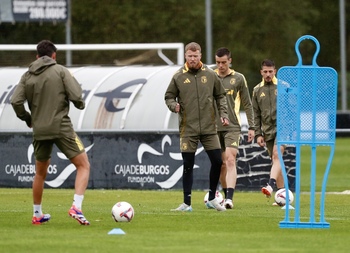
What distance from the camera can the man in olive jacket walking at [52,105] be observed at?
13.3 metres

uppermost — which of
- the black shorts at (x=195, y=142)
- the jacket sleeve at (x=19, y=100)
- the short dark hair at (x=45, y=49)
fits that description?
Result: the short dark hair at (x=45, y=49)

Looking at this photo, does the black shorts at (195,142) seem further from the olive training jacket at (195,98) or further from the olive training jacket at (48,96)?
the olive training jacket at (48,96)

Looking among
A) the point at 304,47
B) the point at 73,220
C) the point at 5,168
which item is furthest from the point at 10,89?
the point at 304,47

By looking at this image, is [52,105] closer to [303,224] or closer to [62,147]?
[62,147]

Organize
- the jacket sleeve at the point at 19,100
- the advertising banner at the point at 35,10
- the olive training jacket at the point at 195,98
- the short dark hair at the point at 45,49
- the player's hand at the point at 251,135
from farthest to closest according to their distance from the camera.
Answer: the advertising banner at the point at 35,10 → the player's hand at the point at 251,135 → the olive training jacket at the point at 195,98 → the short dark hair at the point at 45,49 → the jacket sleeve at the point at 19,100

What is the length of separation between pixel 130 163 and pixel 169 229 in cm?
929

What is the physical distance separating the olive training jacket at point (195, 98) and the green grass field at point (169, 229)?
1151mm

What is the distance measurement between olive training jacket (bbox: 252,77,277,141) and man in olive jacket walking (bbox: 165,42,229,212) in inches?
81.7

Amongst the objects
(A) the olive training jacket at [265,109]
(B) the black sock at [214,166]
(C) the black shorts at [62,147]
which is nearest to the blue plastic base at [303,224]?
(C) the black shorts at [62,147]

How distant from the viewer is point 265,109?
17766mm

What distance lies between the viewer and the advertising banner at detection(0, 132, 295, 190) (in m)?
21.8

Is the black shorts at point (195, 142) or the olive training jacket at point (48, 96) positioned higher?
the olive training jacket at point (48, 96)

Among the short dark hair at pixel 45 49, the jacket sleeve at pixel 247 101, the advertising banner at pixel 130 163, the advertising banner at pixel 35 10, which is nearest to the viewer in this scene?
the short dark hair at pixel 45 49

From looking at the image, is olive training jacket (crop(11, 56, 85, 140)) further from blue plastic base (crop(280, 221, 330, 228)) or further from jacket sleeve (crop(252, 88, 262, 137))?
jacket sleeve (crop(252, 88, 262, 137))
